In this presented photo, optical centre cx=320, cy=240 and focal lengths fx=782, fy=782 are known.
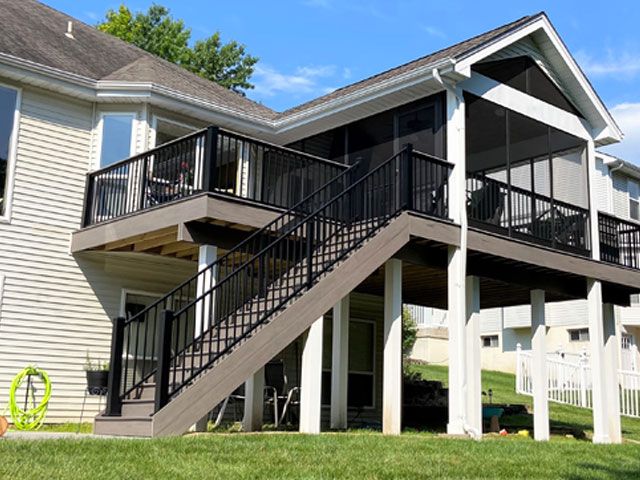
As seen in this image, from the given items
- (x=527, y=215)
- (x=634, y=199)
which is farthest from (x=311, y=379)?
(x=634, y=199)

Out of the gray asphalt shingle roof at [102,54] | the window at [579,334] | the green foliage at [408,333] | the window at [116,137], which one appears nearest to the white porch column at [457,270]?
the gray asphalt shingle roof at [102,54]

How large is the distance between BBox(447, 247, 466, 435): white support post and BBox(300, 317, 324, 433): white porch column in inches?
91.5

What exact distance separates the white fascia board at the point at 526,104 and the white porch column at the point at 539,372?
10.3 ft

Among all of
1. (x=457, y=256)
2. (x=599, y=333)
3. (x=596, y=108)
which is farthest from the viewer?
(x=596, y=108)

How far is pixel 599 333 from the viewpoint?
44.9ft

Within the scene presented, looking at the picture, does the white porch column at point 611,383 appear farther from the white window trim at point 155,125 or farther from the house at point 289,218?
the white window trim at point 155,125

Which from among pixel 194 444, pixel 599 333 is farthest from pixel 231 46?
pixel 194 444

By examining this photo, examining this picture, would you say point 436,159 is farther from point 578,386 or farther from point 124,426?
point 578,386

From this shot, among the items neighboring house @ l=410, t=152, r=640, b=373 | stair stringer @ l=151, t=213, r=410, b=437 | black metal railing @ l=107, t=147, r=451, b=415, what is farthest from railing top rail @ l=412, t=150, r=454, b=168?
neighboring house @ l=410, t=152, r=640, b=373

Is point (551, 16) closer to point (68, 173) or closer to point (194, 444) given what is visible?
point (68, 173)

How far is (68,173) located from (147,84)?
1930 millimetres

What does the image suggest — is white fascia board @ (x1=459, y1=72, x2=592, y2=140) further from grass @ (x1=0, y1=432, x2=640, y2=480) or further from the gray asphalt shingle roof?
grass @ (x1=0, y1=432, x2=640, y2=480)

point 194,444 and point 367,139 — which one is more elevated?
point 367,139

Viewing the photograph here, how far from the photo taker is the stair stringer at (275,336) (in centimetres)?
832
